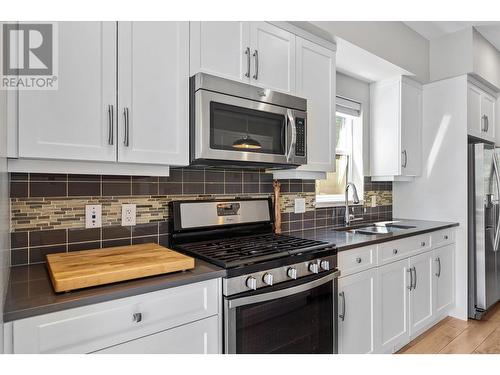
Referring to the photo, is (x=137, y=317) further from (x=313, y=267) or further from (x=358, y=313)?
(x=358, y=313)

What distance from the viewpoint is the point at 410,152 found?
10.4 ft

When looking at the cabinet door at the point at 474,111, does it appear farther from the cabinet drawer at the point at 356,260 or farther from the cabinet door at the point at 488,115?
the cabinet drawer at the point at 356,260

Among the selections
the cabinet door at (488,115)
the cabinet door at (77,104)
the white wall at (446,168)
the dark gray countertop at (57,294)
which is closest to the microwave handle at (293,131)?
the dark gray countertop at (57,294)

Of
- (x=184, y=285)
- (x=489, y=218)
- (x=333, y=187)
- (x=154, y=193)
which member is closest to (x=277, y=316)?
(x=184, y=285)

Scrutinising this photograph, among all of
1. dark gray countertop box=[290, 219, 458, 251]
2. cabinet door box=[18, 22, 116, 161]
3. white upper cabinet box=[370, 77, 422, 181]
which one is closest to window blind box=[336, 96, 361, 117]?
white upper cabinet box=[370, 77, 422, 181]

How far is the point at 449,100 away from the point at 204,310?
3.03m

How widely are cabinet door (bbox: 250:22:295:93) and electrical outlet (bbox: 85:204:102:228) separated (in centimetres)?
107

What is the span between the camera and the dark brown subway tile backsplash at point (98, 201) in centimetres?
147

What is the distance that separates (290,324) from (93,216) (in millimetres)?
1105

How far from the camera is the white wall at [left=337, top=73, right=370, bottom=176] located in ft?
9.96

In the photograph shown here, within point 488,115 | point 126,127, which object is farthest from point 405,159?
point 126,127

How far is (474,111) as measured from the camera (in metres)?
3.16
